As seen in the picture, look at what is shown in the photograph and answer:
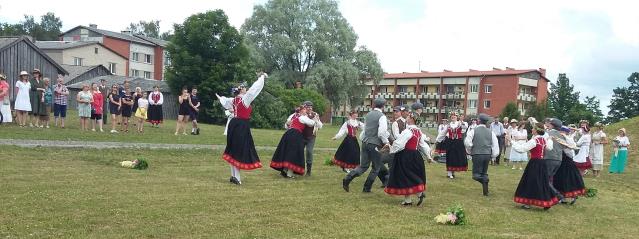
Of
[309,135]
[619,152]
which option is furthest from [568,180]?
[619,152]

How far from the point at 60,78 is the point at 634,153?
2747 centimetres

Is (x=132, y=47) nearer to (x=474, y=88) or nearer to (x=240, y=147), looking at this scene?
(x=474, y=88)

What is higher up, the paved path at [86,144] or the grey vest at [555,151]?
the grey vest at [555,151]

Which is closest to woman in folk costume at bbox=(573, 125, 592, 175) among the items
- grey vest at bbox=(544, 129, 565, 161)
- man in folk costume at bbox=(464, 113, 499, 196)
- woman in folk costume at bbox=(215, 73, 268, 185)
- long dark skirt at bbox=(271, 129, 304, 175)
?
man in folk costume at bbox=(464, 113, 499, 196)

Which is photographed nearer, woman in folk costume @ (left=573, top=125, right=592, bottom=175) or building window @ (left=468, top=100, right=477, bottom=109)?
woman in folk costume @ (left=573, top=125, right=592, bottom=175)

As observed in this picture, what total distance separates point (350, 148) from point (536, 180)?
5016 mm

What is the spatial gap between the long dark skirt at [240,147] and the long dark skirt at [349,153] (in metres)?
3.83

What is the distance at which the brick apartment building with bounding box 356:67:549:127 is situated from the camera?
85000mm

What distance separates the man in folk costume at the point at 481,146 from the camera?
13.4 m

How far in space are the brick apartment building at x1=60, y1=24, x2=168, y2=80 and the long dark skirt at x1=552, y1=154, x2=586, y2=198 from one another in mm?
66407

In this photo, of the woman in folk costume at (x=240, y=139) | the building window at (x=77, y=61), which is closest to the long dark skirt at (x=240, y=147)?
the woman in folk costume at (x=240, y=139)

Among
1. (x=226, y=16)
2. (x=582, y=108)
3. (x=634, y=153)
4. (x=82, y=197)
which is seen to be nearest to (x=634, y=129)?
(x=634, y=153)

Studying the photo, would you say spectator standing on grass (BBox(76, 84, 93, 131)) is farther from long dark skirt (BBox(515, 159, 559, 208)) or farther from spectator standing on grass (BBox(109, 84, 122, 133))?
long dark skirt (BBox(515, 159, 559, 208))

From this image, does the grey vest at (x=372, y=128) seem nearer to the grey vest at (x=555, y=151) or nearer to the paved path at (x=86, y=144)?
the grey vest at (x=555, y=151)
